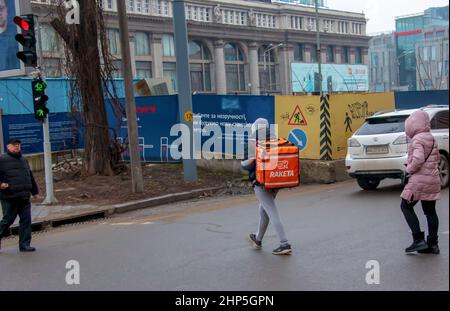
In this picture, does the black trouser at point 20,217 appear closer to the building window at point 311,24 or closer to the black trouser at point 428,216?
the black trouser at point 428,216

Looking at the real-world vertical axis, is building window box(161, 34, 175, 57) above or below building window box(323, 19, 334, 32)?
below

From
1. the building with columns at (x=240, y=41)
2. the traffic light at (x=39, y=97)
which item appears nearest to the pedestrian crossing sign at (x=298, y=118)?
the traffic light at (x=39, y=97)

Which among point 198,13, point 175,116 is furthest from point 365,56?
point 175,116

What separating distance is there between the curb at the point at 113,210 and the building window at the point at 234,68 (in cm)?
7031

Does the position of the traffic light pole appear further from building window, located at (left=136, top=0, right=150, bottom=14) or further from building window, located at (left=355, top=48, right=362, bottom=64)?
building window, located at (left=355, top=48, right=362, bottom=64)

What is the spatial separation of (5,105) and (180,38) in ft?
42.7

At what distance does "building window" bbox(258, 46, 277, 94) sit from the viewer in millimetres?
88500

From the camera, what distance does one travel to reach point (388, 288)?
565 centimetres

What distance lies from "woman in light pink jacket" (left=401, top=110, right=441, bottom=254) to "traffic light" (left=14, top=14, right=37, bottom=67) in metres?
8.95

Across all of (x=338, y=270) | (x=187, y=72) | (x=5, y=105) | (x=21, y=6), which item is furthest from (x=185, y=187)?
(x=5, y=105)

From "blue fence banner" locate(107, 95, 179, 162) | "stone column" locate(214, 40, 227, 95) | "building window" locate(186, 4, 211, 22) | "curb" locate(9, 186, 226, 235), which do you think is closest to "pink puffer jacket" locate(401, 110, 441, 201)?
"curb" locate(9, 186, 226, 235)

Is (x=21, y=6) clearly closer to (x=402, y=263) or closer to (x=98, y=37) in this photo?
(x=98, y=37)

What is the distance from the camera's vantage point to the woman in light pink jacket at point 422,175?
6.72 m

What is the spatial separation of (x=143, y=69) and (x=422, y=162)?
68207 millimetres
